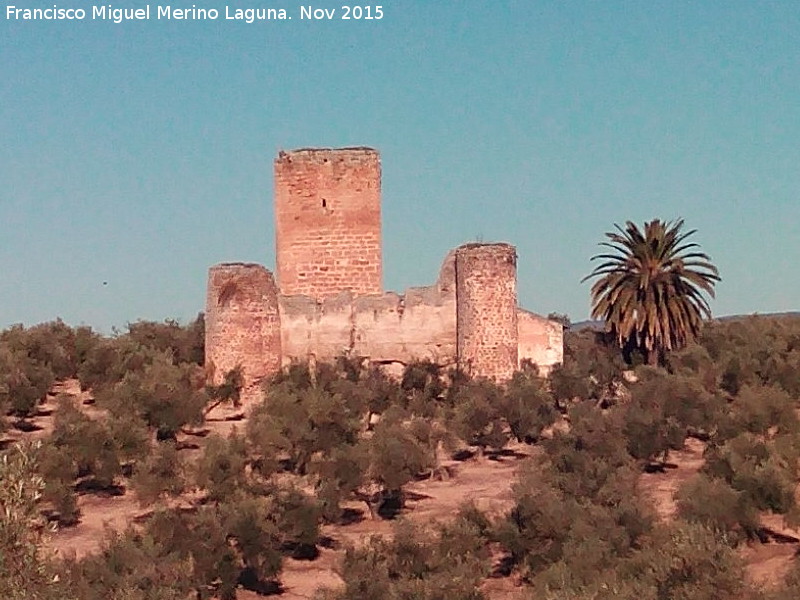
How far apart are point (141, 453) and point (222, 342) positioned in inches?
197

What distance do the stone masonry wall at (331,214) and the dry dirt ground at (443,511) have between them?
3911 millimetres

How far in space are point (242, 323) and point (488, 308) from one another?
467 cm

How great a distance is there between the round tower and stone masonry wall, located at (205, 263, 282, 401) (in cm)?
374

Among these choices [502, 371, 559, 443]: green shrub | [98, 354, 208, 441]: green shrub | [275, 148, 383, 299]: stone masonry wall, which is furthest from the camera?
[275, 148, 383, 299]: stone masonry wall

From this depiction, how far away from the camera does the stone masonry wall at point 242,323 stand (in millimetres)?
23016

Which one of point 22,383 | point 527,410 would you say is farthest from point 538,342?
point 22,383

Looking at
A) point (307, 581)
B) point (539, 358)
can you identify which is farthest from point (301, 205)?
point (307, 581)

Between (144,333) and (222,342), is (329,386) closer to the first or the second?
(222,342)

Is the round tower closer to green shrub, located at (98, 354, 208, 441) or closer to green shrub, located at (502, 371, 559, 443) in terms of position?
green shrub, located at (502, 371, 559, 443)

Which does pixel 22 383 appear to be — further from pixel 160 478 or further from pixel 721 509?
pixel 721 509

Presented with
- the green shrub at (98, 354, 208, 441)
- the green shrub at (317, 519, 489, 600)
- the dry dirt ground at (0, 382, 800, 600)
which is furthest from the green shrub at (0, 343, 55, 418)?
the green shrub at (317, 519, 489, 600)

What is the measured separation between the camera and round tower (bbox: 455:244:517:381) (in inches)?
907

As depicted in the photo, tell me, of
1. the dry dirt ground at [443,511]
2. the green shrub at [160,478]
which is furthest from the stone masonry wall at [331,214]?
the green shrub at [160,478]

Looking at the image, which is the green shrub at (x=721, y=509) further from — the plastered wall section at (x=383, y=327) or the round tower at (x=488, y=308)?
the plastered wall section at (x=383, y=327)
